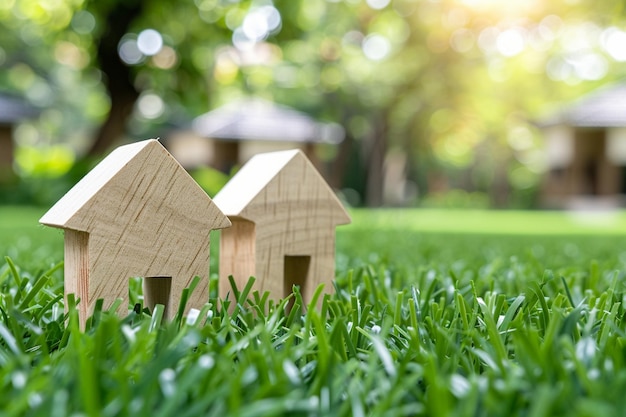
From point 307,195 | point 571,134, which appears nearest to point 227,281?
point 307,195

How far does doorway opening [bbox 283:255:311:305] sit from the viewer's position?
1.57 meters

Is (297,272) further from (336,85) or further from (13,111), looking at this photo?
(336,85)

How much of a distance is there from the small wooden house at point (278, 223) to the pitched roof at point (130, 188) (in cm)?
14

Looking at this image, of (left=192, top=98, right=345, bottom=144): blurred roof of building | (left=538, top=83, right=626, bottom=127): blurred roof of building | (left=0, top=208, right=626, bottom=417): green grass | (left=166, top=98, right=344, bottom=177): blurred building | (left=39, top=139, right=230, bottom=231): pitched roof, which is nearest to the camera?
(left=0, top=208, right=626, bottom=417): green grass

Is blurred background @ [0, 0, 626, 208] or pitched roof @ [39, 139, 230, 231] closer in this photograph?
pitched roof @ [39, 139, 230, 231]

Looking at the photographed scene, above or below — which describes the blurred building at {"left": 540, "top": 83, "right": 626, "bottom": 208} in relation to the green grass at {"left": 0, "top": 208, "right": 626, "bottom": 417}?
above

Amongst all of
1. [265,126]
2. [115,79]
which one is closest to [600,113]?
[265,126]

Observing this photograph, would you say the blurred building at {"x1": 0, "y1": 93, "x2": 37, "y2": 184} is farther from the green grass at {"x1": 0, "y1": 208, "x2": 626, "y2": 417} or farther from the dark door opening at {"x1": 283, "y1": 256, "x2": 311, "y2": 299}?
the green grass at {"x1": 0, "y1": 208, "x2": 626, "y2": 417}

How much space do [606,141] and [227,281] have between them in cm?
2349

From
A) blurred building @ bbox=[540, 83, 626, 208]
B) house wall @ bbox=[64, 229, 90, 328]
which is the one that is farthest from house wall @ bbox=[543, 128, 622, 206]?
house wall @ bbox=[64, 229, 90, 328]

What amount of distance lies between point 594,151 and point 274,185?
942 inches

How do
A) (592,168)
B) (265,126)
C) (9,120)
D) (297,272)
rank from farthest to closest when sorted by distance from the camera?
1. (265,126)
2. (592,168)
3. (9,120)
4. (297,272)

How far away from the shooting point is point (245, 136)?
28062mm

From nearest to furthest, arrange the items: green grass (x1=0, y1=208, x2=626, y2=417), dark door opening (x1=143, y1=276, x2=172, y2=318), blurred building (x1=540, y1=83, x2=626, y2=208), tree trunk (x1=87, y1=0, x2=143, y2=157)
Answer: green grass (x1=0, y1=208, x2=626, y2=417), dark door opening (x1=143, y1=276, x2=172, y2=318), tree trunk (x1=87, y1=0, x2=143, y2=157), blurred building (x1=540, y1=83, x2=626, y2=208)
